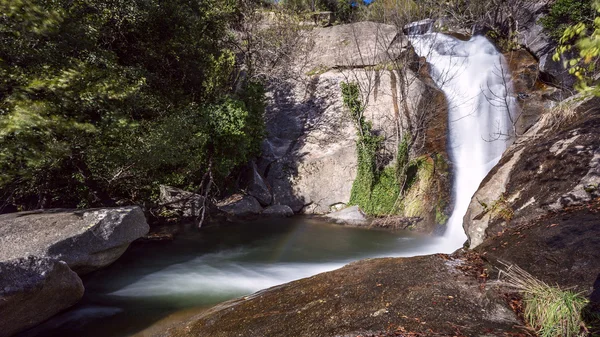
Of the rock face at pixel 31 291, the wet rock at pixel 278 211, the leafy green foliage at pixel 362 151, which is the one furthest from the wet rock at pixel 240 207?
the rock face at pixel 31 291

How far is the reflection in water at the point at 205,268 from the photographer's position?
258 inches

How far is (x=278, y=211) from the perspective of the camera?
16.9 m

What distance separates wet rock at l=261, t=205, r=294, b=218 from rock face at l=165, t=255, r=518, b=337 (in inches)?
418

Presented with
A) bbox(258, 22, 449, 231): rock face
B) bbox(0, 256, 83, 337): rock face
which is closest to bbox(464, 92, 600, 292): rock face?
bbox(258, 22, 449, 231): rock face

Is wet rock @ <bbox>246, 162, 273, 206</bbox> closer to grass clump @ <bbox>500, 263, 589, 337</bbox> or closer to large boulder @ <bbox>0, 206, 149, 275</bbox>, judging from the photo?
large boulder @ <bbox>0, 206, 149, 275</bbox>

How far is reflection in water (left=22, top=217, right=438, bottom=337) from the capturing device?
6.55 meters

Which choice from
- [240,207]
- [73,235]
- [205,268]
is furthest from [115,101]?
[240,207]

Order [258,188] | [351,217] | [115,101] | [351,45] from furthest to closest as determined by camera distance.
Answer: [351,45] → [258,188] → [351,217] → [115,101]

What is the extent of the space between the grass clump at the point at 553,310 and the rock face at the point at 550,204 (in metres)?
0.56

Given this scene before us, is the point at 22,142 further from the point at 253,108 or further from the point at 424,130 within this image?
the point at 424,130

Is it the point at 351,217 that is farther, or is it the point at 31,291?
the point at 351,217

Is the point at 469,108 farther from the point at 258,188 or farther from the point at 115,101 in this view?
the point at 115,101

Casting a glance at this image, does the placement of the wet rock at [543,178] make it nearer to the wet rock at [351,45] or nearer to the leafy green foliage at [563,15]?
the leafy green foliage at [563,15]

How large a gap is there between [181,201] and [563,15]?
2030 centimetres
